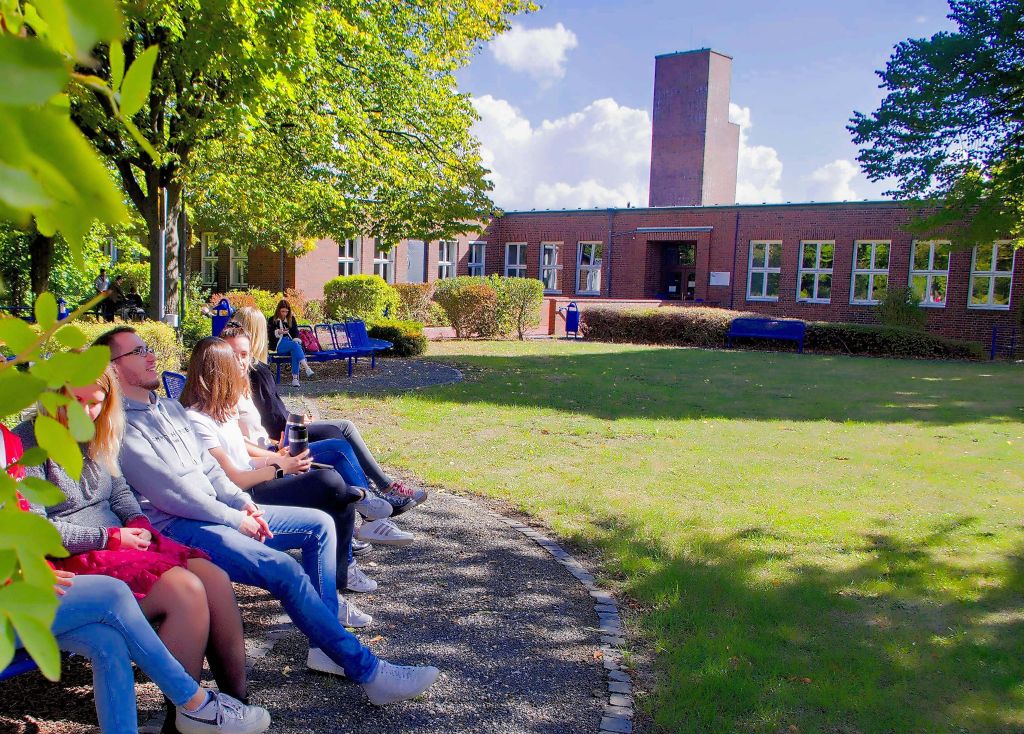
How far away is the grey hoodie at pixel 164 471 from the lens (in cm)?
363

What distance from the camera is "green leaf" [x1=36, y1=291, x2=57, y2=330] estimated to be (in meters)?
0.96

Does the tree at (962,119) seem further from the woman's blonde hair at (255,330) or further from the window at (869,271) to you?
the woman's blonde hair at (255,330)

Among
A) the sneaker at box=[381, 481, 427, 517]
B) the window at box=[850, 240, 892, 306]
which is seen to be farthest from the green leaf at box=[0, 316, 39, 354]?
the window at box=[850, 240, 892, 306]

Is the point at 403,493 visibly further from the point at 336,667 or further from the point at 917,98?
the point at 917,98

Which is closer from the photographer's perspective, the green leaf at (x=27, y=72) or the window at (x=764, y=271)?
the green leaf at (x=27, y=72)

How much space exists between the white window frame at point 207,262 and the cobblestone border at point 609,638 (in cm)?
3179

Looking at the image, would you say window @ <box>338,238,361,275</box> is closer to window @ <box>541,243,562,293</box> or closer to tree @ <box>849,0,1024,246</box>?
window @ <box>541,243,562,293</box>

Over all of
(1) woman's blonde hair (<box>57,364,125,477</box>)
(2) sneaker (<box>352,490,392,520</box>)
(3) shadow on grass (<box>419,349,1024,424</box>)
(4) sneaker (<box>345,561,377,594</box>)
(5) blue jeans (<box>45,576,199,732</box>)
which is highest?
(1) woman's blonde hair (<box>57,364,125,477</box>)

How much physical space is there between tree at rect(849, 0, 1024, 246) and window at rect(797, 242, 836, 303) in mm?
6955

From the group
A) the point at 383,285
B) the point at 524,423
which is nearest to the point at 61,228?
the point at 524,423

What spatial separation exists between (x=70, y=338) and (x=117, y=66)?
11.8 inches

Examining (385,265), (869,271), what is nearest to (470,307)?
(385,265)

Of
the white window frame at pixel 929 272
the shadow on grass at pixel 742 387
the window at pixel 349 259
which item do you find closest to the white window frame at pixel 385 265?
the window at pixel 349 259

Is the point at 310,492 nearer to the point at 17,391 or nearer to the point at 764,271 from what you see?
the point at 17,391
